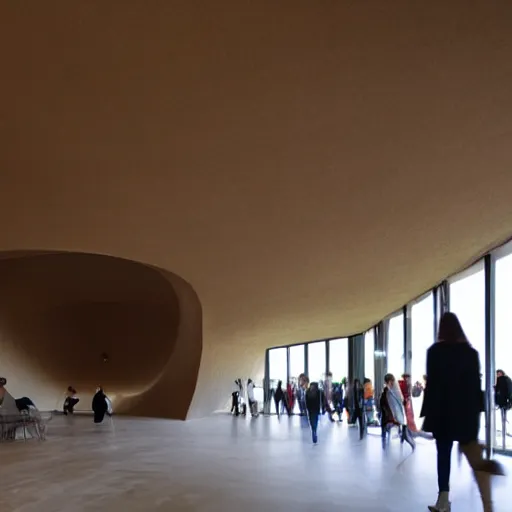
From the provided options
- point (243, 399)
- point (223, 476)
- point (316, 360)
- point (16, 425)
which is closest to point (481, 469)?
point (223, 476)

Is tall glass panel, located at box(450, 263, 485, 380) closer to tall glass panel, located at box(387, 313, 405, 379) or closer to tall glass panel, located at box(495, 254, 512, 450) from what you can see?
tall glass panel, located at box(495, 254, 512, 450)

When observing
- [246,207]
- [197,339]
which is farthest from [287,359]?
[246,207]

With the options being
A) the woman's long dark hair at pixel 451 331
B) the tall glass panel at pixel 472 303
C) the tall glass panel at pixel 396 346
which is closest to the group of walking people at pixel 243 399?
the tall glass panel at pixel 396 346

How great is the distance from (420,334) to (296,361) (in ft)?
33.5

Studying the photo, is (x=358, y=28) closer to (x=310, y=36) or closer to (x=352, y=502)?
(x=310, y=36)

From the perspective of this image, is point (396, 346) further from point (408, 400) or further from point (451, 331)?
point (451, 331)

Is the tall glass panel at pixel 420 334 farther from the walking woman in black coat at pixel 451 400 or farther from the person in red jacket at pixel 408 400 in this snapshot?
the walking woman in black coat at pixel 451 400

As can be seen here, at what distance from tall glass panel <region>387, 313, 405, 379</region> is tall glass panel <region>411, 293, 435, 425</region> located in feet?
2.01

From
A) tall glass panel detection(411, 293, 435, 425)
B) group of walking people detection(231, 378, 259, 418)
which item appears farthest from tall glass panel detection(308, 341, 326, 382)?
tall glass panel detection(411, 293, 435, 425)

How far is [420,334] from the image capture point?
1197cm

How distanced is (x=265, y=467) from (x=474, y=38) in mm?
4570

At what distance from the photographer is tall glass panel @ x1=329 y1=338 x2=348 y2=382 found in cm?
1838

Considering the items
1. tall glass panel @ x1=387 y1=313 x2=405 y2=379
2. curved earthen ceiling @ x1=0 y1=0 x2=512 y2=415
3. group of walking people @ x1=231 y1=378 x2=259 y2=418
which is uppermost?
curved earthen ceiling @ x1=0 y1=0 x2=512 y2=415

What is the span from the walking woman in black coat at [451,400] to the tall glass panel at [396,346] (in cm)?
866
